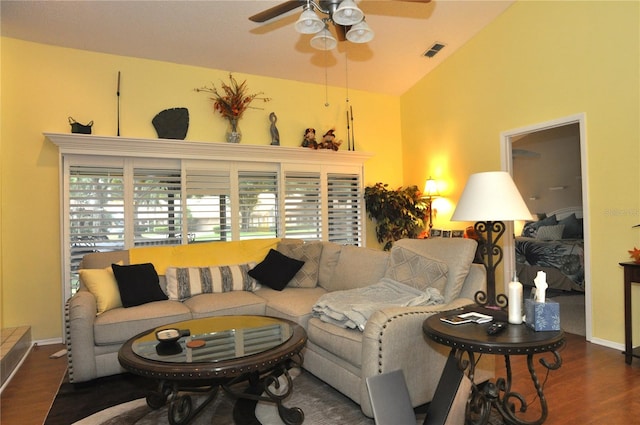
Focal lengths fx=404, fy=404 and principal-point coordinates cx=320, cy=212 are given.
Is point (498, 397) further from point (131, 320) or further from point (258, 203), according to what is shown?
point (258, 203)

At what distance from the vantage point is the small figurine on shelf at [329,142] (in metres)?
5.35

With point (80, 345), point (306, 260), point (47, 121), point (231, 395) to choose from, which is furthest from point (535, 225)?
point (47, 121)

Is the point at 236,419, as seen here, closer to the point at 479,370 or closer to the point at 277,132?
the point at 479,370

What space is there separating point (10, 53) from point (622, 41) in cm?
562

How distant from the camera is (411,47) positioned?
4867mm

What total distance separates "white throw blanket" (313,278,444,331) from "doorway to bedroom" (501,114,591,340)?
211 centimetres

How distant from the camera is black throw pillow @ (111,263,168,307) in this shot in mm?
3320

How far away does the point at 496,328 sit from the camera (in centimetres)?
194

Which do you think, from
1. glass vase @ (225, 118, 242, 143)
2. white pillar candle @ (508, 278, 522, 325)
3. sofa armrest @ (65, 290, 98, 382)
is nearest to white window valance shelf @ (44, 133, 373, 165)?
glass vase @ (225, 118, 242, 143)

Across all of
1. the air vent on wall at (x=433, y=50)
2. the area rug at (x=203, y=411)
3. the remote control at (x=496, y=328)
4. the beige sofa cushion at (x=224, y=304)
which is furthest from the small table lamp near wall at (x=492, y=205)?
the air vent on wall at (x=433, y=50)

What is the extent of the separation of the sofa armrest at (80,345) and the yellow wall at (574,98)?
4.27m

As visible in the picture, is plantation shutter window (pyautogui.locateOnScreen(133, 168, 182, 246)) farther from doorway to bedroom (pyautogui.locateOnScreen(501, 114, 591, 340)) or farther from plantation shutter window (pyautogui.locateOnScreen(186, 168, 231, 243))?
doorway to bedroom (pyautogui.locateOnScreen(501, 114, 591, 340))

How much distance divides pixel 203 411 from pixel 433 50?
4.67 meters

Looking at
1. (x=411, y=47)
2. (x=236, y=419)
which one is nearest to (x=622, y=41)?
(x=411, y=47)
